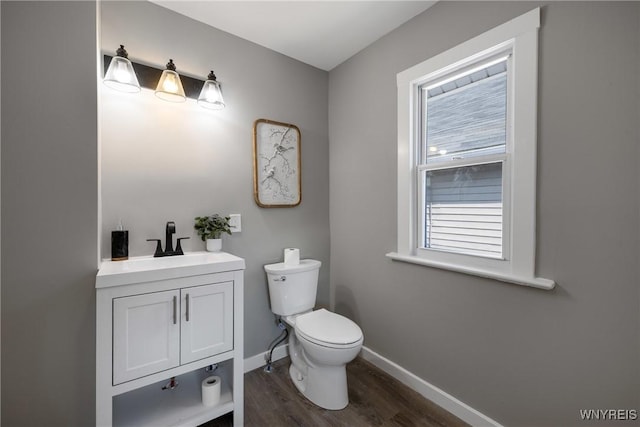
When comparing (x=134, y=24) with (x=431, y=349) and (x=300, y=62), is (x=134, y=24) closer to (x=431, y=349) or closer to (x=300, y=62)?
(x=300, y=62)

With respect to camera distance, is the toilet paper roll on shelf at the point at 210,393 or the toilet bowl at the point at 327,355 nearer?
the toilet paper roll on shelf at the point at 210,393

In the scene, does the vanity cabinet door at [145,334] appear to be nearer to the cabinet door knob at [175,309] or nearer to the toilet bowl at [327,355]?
the cabinet door knob at [175,309]

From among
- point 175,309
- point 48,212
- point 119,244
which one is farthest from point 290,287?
point 48,212

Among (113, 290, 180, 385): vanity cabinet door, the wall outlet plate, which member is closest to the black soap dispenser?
(113, 290, 180, 385): vanity cabinet door

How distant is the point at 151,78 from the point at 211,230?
98 centimetres

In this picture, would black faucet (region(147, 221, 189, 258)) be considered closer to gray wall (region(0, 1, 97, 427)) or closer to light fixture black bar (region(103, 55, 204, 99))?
gray wall (region(0, 1, 97, 427))

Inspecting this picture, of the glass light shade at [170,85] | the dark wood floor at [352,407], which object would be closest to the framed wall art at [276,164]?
the glass light shade at [170,85]

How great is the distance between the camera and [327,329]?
65.2 inches

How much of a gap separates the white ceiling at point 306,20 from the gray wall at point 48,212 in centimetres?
78

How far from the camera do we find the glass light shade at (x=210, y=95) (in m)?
1.70

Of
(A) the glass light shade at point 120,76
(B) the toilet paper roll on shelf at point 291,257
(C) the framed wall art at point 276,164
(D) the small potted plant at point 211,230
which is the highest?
(A) the glass light shade at point 120,76

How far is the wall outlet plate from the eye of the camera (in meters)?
1.90

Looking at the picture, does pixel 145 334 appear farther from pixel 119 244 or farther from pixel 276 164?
pixel 276 164

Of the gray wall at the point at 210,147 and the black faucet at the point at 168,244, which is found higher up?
the gray wall at the point at 210,147
